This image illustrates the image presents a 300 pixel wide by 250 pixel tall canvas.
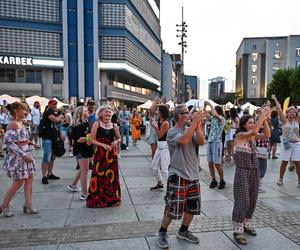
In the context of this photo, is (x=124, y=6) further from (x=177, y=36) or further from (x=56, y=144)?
(x=56, y=144)

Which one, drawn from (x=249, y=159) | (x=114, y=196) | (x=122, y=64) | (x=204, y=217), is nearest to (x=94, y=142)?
(x=114, y=196)

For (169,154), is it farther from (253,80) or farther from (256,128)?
(253,80)

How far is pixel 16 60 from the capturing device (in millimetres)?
40188

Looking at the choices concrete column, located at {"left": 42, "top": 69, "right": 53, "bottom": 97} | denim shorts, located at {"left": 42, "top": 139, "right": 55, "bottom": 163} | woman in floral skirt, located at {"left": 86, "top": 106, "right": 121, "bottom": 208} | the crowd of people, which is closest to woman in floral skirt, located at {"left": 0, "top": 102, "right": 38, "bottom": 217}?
the crowd of people

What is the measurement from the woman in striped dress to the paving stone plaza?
269 millimetres

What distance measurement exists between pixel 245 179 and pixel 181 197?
2.99 feet

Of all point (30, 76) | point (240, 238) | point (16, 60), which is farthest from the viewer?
point (30, 76)

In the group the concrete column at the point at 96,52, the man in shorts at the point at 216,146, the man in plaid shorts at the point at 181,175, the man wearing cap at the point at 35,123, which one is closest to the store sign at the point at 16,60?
the concrete column at the point at 96,52

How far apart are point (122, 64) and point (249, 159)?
41.0 metres

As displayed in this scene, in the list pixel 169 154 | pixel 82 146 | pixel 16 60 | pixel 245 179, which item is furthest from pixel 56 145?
pixel 16 60

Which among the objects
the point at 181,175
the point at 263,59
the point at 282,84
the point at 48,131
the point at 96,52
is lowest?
the point at 181,175

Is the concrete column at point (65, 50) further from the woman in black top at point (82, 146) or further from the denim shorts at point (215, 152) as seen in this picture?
the denim shorts at point (215, 152)

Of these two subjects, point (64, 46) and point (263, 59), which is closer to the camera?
point (64, 46)

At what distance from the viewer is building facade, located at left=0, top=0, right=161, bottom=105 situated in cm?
4044
